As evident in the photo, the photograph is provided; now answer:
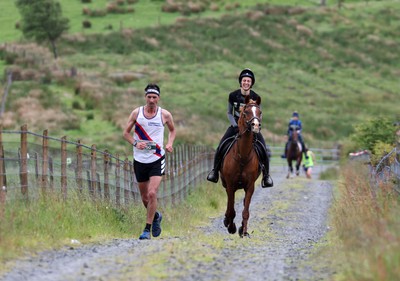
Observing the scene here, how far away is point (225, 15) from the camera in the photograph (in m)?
90.2

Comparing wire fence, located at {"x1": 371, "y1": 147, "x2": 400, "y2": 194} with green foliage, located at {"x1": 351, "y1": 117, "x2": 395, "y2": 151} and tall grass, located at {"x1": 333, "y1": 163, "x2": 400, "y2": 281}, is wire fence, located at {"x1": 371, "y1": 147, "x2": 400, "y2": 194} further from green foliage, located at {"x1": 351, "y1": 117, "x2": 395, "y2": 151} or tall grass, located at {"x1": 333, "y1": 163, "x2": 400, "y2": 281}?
green foliage, located at {"x1": 351, "y1": 117, "x2": 395, "y2": 151}

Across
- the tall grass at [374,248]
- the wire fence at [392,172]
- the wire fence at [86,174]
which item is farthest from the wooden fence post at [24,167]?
the wire fence at [392,172]

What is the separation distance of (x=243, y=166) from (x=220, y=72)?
Answer: 184 ft

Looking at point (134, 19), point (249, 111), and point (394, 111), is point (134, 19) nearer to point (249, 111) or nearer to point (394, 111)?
point (394, 111)

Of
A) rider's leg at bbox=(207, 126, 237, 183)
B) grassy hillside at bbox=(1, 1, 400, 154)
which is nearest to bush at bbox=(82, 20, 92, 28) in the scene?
grassy hillside at bbox=(1, 1, 400, 154)

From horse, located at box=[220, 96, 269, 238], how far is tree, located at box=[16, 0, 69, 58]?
5215 centimetres

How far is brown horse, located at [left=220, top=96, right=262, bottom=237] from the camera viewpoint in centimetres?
1483

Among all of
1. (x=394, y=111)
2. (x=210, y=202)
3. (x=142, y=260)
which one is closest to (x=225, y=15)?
(x=394, y=111)

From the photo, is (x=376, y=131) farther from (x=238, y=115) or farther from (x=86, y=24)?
(x=86, y=24)

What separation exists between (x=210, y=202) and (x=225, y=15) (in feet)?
226

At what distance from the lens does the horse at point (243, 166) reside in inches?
584

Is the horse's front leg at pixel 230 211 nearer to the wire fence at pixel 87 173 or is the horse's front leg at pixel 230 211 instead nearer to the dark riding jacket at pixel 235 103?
the dark riding jacket at pixel 235 103

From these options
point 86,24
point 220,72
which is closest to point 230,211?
point 220,72

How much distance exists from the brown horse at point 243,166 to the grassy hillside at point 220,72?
69.5 feet
